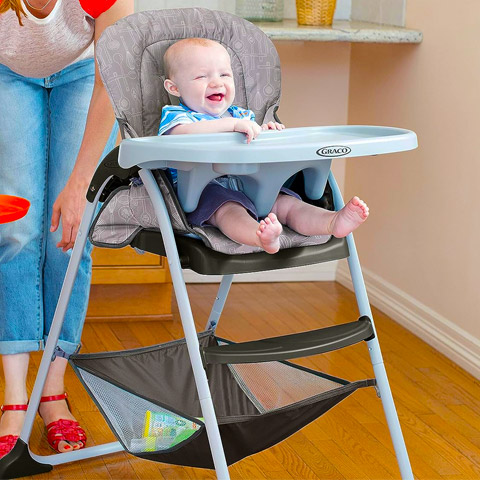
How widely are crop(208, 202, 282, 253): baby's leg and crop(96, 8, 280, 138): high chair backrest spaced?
0.23 m

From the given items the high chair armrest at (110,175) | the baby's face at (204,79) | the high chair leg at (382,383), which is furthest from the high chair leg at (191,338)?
the high chair leg at (382,383)

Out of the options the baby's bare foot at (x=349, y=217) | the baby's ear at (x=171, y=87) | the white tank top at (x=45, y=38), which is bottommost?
the baby's bare foot at (x=349, y=217)

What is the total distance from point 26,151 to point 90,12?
32 cm

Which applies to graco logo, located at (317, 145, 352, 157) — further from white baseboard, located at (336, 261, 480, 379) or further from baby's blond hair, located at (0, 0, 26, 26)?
white baseboard, located at (336, 261, 480, 379)

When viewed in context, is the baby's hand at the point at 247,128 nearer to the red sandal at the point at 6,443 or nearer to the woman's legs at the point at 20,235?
the woman's legs at the point at 20,235

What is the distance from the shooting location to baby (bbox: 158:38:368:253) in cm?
143

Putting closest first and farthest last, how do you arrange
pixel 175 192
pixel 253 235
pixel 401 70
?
pixel 253 235
pixel 175 192
pixel 401 70

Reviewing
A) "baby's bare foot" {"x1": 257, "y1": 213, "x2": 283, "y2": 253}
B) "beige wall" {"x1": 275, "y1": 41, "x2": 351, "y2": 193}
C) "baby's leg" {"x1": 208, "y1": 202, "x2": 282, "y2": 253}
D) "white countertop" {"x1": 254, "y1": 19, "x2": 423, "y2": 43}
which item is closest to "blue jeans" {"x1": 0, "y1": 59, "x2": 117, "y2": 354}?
"baby's leg" {"x1": 208, "y1": 202, "x2": 282, "y2": 253}

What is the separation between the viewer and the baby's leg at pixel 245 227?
1.36 m

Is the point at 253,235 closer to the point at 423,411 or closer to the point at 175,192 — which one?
the point at 175,192

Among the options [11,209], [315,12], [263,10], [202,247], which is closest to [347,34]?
[315,12]

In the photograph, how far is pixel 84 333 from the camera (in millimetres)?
2617

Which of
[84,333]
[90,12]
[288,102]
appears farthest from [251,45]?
[288,102]

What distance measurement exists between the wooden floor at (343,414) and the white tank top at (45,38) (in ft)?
2.66
